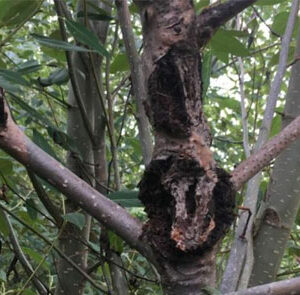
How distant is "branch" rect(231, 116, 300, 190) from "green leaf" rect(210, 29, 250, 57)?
0.33 m

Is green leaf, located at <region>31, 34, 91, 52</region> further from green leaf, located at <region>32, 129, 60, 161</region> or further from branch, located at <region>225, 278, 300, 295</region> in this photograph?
branch, located at <region>225, 278, 300, 295</region>

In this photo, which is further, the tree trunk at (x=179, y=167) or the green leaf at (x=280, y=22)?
the green leaf at (x=280, y=22)

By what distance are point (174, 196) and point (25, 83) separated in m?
0.28

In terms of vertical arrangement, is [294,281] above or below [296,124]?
below

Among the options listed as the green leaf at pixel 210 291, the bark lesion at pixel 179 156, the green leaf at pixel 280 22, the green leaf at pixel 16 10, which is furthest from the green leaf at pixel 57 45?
the green leaf at pixel 280 22

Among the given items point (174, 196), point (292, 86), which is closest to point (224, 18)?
point (174, 196)

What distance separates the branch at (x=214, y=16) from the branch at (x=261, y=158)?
13cm

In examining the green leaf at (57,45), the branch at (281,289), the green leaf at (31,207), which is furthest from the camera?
the green leaf at (31,207)

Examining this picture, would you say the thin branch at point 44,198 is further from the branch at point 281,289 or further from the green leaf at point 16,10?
the branch at point 281,289

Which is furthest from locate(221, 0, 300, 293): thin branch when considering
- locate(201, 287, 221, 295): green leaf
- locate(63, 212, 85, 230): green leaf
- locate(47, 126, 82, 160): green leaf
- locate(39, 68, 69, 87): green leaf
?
locate(39, 68, 69, 87): green leaf

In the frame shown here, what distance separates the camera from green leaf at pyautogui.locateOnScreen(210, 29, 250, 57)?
2.60 feet

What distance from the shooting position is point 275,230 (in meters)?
0.81

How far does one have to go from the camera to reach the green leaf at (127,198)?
680mm

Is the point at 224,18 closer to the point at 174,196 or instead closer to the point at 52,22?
the point at 174,196
